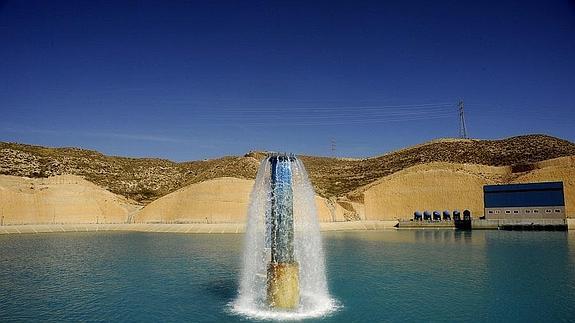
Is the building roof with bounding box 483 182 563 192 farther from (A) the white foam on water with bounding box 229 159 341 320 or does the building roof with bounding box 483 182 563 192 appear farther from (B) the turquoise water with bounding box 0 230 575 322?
(A) the white foam on water with bounding box 229 159 341 320

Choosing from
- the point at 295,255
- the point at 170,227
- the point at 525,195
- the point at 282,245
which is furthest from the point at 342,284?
the point at 525,195

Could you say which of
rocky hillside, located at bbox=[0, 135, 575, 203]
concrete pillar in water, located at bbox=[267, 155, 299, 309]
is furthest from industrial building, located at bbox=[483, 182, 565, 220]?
concrete pillar in water, located at bbox=[267, 155, 299, 309]

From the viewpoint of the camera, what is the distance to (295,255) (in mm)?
17234

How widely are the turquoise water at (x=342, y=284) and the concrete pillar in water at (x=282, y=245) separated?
1586 mm

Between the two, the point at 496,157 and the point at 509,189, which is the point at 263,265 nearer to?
the point at 509,189

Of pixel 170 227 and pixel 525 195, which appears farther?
pixel 170 227

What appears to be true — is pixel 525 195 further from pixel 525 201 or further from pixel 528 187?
pixel 528 187

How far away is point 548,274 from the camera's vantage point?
78.4ft

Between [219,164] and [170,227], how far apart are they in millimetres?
50957

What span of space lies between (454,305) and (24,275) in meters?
22.7

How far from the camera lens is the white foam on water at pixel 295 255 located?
56.4ft

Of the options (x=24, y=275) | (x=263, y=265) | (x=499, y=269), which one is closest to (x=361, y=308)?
(x=263, y=265)

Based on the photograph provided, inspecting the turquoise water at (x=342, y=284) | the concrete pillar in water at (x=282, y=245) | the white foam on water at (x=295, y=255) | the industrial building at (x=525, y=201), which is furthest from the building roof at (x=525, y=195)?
the concrete pillar in water at (x=282, y=245)

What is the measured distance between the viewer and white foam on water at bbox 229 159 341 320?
1719 centimetres
